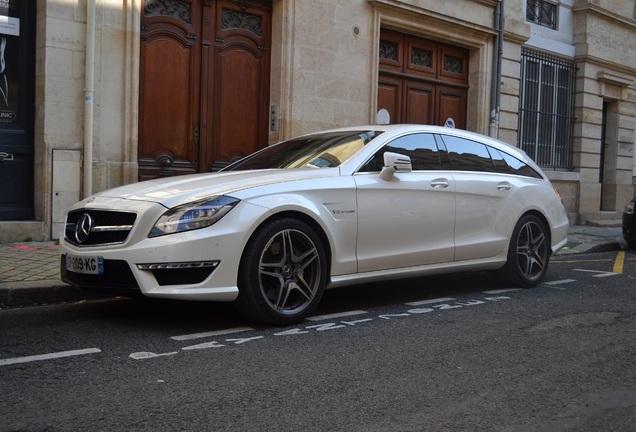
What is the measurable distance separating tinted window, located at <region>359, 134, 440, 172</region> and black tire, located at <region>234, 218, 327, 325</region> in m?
1.10

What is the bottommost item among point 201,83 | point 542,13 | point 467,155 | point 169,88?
point 467,155

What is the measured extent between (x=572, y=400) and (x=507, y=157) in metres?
4.15

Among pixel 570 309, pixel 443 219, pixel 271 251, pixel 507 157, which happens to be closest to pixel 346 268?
pixel 271 251

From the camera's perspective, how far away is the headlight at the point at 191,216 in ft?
16.5

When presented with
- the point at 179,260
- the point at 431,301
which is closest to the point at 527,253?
the point at 431,301

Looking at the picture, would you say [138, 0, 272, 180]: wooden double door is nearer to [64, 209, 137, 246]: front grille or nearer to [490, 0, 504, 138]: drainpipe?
[64, 209, 137, 246]: front grille

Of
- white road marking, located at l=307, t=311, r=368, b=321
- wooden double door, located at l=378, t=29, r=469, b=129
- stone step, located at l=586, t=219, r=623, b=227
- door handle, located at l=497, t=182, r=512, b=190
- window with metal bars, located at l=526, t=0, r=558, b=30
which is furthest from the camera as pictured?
stone step, located at l=586, t=219, r=623, b=227

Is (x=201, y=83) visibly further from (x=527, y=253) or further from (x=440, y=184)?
(x=527, y=253)

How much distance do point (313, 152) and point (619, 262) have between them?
6.00m

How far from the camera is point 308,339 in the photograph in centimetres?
511

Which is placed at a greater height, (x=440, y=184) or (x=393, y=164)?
(x=393, y=164)

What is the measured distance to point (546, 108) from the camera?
18078 millimetres

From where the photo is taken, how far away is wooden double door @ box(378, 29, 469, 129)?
14.3 m

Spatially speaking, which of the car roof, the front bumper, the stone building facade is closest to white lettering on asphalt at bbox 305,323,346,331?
the front bumper
